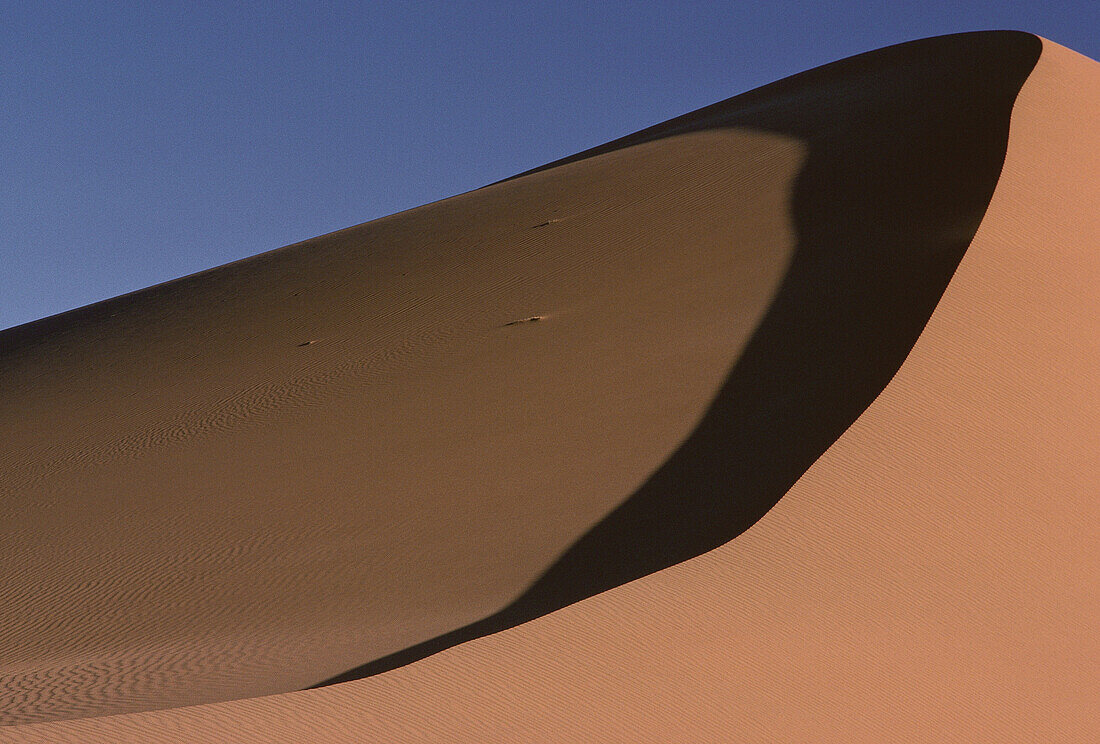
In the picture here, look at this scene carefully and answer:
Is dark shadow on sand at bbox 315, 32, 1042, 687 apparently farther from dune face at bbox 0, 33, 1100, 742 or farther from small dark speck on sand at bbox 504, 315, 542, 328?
small dark speck on sand at bbox 504, 315, 542, 328

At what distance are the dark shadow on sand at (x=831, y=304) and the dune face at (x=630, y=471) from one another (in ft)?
0.15

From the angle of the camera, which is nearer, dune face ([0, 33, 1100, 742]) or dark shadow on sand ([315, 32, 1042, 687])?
dune face ([0, 33, 1100, 742])

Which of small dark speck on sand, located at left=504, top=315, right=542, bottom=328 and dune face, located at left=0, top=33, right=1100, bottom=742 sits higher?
small dark speck on sand, located at left=504, top=315, right=542, bottom=328

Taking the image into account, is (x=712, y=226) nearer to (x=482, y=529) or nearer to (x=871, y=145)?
(x=871, y=145)

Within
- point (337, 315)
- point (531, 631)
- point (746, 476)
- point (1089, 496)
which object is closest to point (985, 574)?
point (1089, 496)

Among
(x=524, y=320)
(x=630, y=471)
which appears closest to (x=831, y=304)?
(x=630, y=471)

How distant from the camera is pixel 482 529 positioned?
23.7ft

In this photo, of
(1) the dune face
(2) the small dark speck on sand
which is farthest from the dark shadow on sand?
(2) the small dark speck on sand

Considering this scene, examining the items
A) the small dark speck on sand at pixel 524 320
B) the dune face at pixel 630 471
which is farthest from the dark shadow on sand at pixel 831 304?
the small dark speck on sand at pixel 524 320

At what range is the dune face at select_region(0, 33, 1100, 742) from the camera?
15.4ft

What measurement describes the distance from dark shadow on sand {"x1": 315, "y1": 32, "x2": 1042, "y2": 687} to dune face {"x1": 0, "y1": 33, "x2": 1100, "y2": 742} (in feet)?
0.15

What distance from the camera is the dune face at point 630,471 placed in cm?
470

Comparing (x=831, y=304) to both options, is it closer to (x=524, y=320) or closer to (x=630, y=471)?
(x=630, y=471)

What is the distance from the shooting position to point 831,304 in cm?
941
